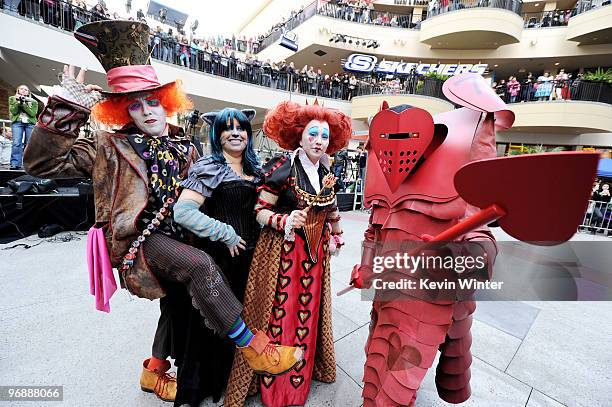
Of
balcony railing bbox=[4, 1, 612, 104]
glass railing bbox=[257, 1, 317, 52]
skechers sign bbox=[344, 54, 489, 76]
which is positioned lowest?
balcony railing bbox=[4, 1, 612, 104]

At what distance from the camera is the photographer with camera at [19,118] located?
15.7ft

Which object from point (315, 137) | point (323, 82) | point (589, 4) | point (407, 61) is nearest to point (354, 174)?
point (323, 82)

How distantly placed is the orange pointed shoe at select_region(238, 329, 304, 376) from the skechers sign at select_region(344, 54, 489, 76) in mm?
14886

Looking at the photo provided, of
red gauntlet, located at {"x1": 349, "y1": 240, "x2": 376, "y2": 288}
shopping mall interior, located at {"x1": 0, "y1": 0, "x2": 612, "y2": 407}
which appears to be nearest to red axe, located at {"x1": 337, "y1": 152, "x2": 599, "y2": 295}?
shopping mall interior, located at {"x1": 0, "y1": 0, "x2": 612, "y2": 407}

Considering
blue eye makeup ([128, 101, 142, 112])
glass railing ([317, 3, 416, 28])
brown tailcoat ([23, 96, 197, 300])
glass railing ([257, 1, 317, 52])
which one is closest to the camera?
brown tailcoat ([23, 96, 197, 300])

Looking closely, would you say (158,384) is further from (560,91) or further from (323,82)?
(560,91)

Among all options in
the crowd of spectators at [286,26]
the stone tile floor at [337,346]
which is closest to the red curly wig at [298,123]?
the stone tile floor at [337,346]

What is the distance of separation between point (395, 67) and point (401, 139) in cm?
1470

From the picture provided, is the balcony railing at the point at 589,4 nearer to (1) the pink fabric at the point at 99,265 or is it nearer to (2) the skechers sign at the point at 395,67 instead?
(2) the skechers sign at the point at 395,67

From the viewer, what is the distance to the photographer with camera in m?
4.80

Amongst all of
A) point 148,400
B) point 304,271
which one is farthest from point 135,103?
point 148,400

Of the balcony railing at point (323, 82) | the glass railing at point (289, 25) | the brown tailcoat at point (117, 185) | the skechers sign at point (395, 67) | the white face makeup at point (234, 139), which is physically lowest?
the brown tailcoat at point (117, 185)

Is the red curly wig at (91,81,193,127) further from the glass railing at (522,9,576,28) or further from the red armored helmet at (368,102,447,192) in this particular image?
the glass railing at (522,9,576,28)

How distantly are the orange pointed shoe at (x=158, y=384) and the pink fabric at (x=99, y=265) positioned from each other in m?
0.51
